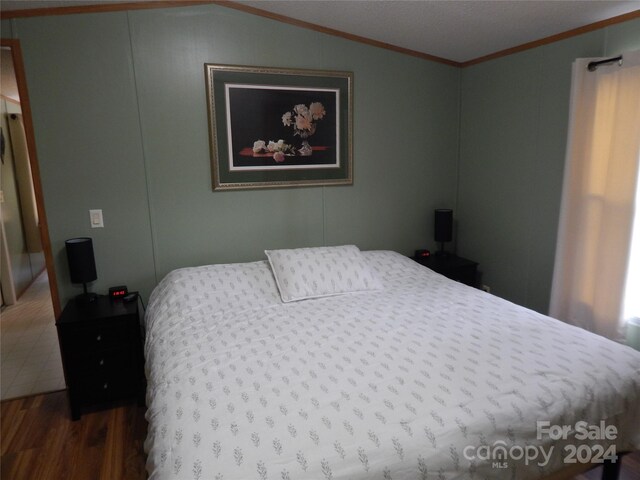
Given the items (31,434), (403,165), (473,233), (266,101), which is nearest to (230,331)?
(31,434)

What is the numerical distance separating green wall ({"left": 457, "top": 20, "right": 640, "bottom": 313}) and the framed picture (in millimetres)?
1072

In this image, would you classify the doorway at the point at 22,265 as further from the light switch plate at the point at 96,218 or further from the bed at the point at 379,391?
the bed at the point at 379,391

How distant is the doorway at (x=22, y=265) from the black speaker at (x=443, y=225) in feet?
9.14

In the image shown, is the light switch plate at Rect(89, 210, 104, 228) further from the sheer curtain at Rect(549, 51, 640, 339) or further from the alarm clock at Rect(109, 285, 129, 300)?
the sheer curtain at Rect(549, 51, 640, 339)

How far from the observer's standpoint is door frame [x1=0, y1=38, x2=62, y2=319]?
236 cm

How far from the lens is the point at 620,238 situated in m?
2.30

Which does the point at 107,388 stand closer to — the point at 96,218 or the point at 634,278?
the point at 96,218

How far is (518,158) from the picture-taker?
9.66 feet

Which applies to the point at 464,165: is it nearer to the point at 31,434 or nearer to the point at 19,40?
the point at 19,40

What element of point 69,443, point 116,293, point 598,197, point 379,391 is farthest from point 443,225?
point 69,443

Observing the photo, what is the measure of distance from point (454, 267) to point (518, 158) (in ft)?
3.03

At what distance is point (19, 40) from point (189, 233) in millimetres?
1470

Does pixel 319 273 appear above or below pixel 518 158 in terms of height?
below

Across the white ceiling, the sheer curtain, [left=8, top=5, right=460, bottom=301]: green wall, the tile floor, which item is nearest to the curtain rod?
the sheer curtain
